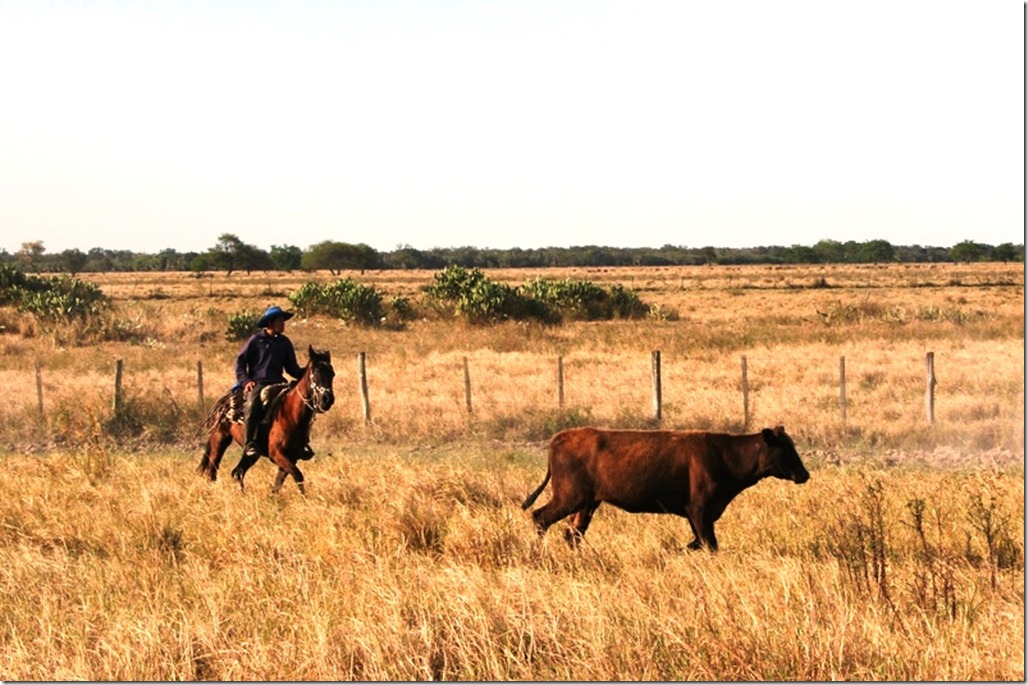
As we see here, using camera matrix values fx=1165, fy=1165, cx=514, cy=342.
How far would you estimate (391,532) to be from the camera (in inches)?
358

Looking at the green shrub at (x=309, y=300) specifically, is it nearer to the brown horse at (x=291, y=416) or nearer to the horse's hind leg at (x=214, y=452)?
the horse's hind leg at (x=214, y=452)

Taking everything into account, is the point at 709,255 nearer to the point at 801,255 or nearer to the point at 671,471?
the point at 801,255

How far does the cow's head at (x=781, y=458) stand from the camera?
9070 millimetres

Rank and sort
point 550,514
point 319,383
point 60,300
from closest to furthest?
1. point 550,514
2. point 319,383
3. point 60,300

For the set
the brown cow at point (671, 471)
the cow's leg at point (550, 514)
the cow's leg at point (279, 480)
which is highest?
the brown cow at point (671, 471)

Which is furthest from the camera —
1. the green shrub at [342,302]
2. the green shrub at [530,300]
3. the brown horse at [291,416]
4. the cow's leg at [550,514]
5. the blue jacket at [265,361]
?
the green shrub at [342,302]

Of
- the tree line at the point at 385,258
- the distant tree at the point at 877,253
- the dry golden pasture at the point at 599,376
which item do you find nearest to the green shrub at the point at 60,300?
the dry golden pasture at the point at 599,376

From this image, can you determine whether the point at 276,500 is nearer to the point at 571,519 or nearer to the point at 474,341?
the point at 571,519

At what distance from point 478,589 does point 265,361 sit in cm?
640

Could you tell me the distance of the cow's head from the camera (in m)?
9.07

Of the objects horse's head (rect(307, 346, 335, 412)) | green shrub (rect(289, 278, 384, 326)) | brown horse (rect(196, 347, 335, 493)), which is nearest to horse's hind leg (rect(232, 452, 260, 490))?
brown horse (rect(196, 347, 335, 493))

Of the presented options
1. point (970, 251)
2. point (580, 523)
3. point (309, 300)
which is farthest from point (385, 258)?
point (580, 523)

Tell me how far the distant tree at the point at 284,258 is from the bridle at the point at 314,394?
4833 inches

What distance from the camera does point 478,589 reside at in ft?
22.9
